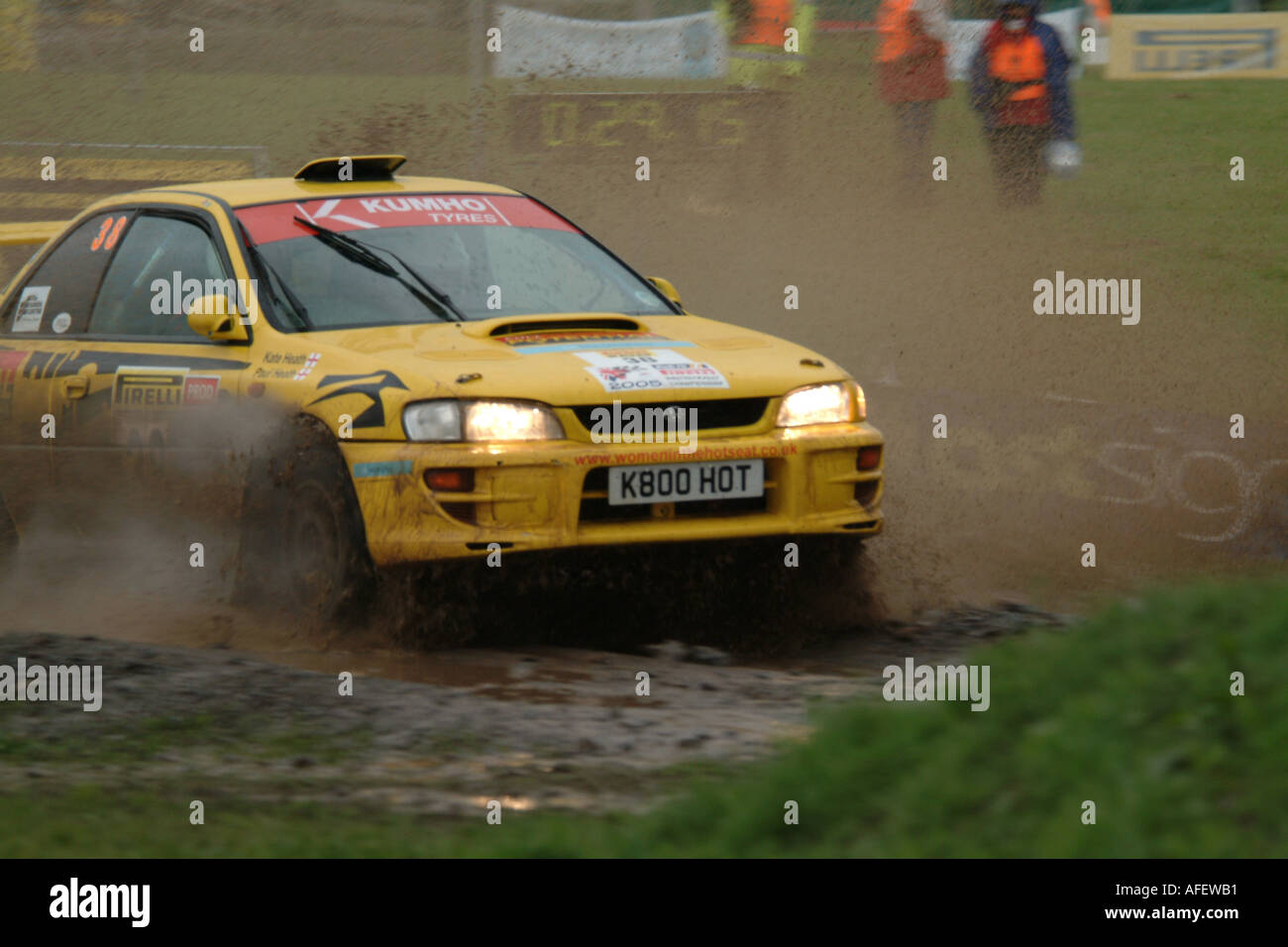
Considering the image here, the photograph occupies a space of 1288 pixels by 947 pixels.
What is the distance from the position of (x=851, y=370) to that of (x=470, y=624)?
20.9ft

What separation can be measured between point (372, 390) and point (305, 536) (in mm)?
564

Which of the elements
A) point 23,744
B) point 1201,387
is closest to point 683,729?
point 23,744

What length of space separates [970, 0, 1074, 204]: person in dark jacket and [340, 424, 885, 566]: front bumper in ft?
24.6

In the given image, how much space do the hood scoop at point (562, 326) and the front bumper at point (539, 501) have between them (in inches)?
27.4

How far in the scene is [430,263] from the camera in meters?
6.43

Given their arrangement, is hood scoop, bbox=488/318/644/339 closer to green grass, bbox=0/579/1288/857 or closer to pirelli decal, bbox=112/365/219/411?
pirelli decal, bbox=112/365/219/411

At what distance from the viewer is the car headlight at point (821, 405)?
5754 millimetres

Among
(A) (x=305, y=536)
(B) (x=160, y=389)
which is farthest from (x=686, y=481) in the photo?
(B) (x=160, y=389)

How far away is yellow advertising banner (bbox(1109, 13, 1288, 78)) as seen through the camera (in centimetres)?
1755

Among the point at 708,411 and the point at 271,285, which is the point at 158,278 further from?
the point at 708,411

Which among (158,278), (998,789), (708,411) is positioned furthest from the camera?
(158,278)

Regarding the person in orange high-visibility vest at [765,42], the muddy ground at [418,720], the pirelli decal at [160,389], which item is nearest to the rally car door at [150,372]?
the pirelli decal at [160,389]

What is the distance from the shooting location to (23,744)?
14.8ft

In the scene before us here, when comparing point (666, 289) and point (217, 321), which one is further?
point (666, 289)
